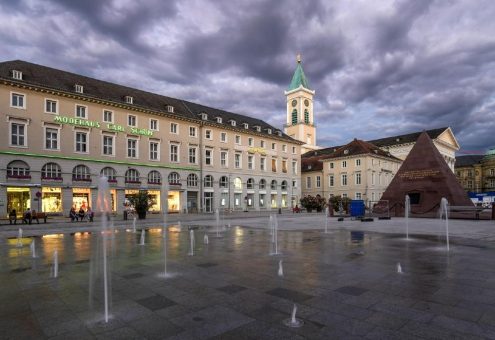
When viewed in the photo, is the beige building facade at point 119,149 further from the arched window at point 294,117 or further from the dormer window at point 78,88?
the arched window at point 294,117

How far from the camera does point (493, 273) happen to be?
Result: 845 centimetres

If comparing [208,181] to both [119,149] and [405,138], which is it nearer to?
[119,149]

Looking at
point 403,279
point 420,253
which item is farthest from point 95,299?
point 420,253

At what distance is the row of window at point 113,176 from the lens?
37.0m

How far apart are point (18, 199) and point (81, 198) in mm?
6655

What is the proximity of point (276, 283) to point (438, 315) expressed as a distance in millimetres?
3307

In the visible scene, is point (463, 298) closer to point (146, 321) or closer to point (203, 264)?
point (146, 321)

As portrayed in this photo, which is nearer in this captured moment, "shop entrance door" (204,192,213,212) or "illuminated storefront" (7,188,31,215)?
"illuminated storefront" (7,188,31,215)

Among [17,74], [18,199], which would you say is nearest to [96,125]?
[17,74]

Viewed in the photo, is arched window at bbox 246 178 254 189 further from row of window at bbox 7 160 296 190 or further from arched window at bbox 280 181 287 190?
arched window at bbox 280 181 287 190

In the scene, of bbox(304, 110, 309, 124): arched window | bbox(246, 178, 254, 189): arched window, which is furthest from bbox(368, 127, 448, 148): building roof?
bbox(246, 178, 254, 189): arched window

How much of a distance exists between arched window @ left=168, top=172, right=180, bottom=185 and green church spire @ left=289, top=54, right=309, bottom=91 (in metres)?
62.1

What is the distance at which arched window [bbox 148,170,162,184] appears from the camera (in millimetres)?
48500

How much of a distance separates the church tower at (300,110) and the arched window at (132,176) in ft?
206
